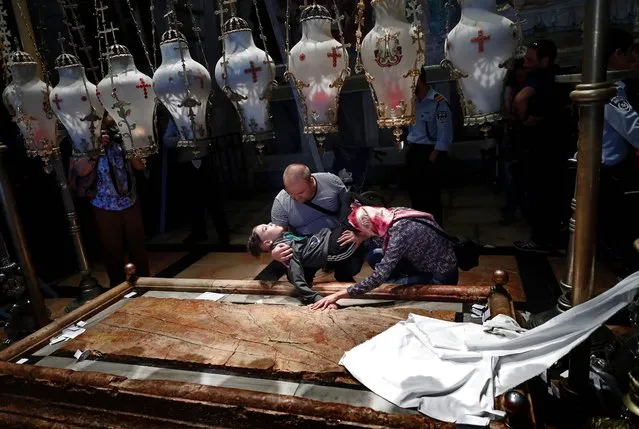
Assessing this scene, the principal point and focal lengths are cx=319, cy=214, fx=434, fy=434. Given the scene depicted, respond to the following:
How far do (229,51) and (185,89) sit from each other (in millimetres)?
263

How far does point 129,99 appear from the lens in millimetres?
2146

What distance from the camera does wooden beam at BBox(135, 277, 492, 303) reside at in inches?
113

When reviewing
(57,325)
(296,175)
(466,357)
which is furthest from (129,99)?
(466,357)

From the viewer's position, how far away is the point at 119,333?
9.34 ft

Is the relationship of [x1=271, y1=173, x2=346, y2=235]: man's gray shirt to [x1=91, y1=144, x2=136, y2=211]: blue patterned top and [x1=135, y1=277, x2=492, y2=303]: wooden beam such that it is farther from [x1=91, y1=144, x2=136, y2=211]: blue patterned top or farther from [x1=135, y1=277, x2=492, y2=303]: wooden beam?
[x1=91, y1=144, x2=136, y2=211]: blue patterned top

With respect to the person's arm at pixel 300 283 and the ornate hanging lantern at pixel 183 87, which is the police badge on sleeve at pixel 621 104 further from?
the ornate hanging lantern at pixel 183 87

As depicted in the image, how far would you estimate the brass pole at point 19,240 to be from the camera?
3.51 m

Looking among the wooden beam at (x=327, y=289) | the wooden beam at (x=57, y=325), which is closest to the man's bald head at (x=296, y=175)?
the wooden beam at (x=327, y=289)

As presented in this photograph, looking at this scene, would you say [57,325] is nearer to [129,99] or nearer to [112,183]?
[112,183]

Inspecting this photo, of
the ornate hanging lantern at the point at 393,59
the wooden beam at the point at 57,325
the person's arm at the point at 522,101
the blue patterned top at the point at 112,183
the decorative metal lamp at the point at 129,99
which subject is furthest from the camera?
the blue patterned top at the point at 112,183

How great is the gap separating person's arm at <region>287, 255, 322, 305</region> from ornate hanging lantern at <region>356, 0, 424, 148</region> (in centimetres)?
161

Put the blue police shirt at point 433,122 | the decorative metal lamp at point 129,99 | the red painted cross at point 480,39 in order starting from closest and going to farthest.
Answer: the red painted cross at point 480,39 < the decorative metal lamp at point 129,99 < the blue police shirt at point 433,122

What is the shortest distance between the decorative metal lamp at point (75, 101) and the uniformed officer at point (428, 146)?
117 inches

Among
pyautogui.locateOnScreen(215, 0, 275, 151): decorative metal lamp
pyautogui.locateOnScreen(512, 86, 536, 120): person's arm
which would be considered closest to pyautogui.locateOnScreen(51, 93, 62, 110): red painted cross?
pyautogui.locateOnScreen(215, 0, 275, 151): decorative metal lamp
